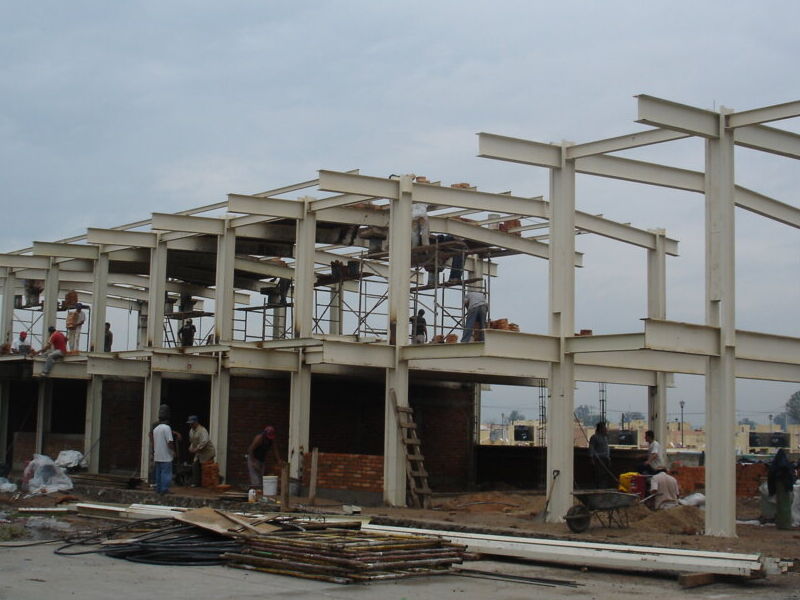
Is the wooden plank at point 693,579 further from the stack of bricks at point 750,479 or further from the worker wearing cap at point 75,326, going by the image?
the worker wearing cap at point 75,326

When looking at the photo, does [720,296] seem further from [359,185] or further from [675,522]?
[359,185]

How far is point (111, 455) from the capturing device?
25.6 meters

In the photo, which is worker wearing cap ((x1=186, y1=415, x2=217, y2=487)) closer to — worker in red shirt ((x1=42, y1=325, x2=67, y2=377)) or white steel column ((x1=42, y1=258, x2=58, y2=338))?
worker in red shirt ((x1=42, y1=325, x2=67, y2=377))

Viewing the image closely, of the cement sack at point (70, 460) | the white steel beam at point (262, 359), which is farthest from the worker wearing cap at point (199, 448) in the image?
the cement sack at point (70, 460)

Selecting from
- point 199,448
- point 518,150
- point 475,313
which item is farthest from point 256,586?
point 475,313

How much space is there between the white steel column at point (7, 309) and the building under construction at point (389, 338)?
Answer: 58 mm

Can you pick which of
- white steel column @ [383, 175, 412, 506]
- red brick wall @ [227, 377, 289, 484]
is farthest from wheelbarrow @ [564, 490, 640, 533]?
red brick wall @ [227, 377, 289, 484]

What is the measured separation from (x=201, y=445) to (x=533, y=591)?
12131 millimetres

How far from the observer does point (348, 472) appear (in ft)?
68.6

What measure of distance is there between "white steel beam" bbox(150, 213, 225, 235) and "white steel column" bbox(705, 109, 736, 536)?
1163 cm

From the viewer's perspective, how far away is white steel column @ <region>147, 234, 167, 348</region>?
24797 millimetres

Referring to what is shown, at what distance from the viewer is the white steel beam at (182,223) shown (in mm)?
23484

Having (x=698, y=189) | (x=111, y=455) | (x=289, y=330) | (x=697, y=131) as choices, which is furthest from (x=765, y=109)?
(x=289, y=330)

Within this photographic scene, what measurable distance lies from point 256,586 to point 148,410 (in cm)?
1328
